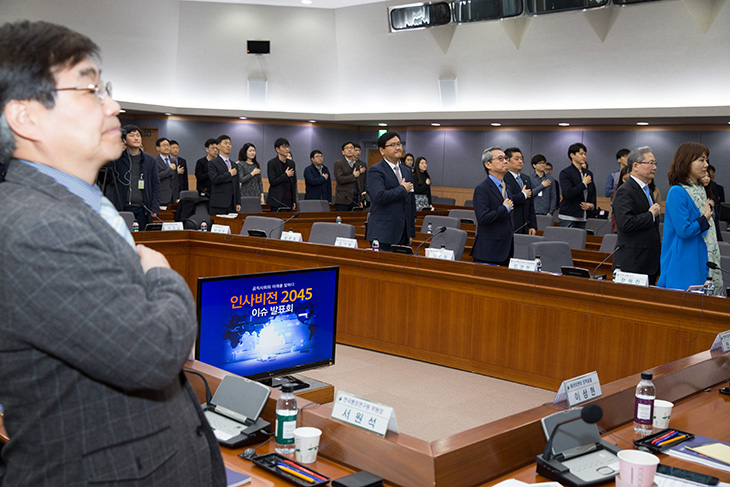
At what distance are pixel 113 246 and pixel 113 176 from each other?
201 inches

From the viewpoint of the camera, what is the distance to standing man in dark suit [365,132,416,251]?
5402 mm

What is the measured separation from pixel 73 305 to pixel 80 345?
0.06m

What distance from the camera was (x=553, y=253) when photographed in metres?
5.04

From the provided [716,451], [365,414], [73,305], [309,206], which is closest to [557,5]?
[309,206]

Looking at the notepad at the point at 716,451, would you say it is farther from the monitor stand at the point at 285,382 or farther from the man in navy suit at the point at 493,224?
the man in navy suit at the point at 493,224

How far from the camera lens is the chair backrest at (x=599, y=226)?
7445 mm

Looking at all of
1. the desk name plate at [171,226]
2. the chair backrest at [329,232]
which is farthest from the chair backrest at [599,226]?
the desk name plate at [171,226]

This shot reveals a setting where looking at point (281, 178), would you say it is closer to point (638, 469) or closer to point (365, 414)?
point (365, 414)

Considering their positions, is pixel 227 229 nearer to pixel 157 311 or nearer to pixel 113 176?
pixel 113 176

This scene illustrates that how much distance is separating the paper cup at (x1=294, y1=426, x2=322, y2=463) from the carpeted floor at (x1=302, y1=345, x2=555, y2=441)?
1.88 m

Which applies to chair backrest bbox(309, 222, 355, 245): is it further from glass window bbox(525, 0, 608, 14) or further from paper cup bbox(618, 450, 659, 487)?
glass window bbox(525, 0, 608, 14)

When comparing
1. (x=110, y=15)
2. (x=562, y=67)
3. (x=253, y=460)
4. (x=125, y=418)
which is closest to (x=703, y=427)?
(x=253, y=460)

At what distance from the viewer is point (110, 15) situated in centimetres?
1192

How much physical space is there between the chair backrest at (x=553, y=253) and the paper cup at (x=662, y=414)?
9.71 ft
